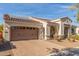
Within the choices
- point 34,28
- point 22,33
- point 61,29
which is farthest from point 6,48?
point 61,29

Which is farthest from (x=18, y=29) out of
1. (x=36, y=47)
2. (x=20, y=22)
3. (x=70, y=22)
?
(x=70, y=22)

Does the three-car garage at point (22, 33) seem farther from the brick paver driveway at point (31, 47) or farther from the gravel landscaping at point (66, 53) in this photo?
the gravel landscaping at point (66, 53)

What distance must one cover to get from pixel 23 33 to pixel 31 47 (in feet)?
0.91

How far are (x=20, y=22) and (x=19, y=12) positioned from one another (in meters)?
0.17

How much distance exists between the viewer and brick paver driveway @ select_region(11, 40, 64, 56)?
4.55m

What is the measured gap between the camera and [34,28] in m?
4.62

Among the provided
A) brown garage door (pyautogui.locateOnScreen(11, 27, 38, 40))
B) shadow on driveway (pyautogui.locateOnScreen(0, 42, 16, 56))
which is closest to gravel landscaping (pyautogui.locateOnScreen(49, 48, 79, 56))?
brown garage door (pyautogui.locateOnScreen(11, 27, 38, 40))

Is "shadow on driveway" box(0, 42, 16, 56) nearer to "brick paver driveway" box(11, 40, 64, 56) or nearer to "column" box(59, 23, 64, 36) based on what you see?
"brick paver driveway" box(11, 40, 64, 56)

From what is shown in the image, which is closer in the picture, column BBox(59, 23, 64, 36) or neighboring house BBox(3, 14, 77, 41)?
neighboring house BBox(3, 14, 77, 41)

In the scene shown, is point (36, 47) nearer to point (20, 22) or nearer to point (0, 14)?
point (20, 22)

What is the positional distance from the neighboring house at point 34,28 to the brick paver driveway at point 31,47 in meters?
0.10

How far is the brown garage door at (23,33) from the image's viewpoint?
4594 millimetres

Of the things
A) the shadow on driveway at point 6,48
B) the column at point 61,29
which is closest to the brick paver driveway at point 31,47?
the shadow on driveway at point 6,48

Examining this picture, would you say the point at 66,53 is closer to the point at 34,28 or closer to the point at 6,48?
the point at 34,28
